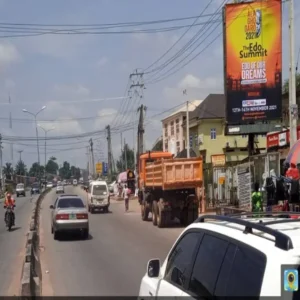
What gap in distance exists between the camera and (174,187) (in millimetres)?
24781

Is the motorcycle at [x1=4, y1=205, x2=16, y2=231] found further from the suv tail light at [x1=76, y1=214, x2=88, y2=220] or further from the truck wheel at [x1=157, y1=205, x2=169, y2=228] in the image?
the truck wheel at [x1=157, y1=205, x2=169, y2=228]

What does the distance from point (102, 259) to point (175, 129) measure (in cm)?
6283

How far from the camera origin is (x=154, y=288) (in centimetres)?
538

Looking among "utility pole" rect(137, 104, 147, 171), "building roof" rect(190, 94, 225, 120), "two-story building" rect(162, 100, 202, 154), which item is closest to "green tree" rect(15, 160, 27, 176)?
"two-story building" rect(162, 100, 202, 154)

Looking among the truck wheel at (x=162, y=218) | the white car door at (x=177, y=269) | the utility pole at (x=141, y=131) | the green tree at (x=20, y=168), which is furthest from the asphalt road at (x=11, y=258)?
the green tree at (x=20, y=168)

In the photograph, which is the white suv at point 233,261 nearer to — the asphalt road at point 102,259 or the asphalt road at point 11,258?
the asphalt road at point 102,259

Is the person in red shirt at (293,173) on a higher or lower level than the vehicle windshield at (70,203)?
higher

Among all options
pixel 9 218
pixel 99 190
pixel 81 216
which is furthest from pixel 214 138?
pixel 81 216

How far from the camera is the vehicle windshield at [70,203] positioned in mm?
23188

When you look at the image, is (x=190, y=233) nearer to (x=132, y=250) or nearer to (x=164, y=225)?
(x=132, y=250)

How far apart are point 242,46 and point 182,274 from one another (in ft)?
78.8

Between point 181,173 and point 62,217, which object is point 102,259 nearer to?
point 62,217

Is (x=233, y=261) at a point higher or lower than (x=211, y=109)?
lower

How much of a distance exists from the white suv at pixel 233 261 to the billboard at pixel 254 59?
908 inches
